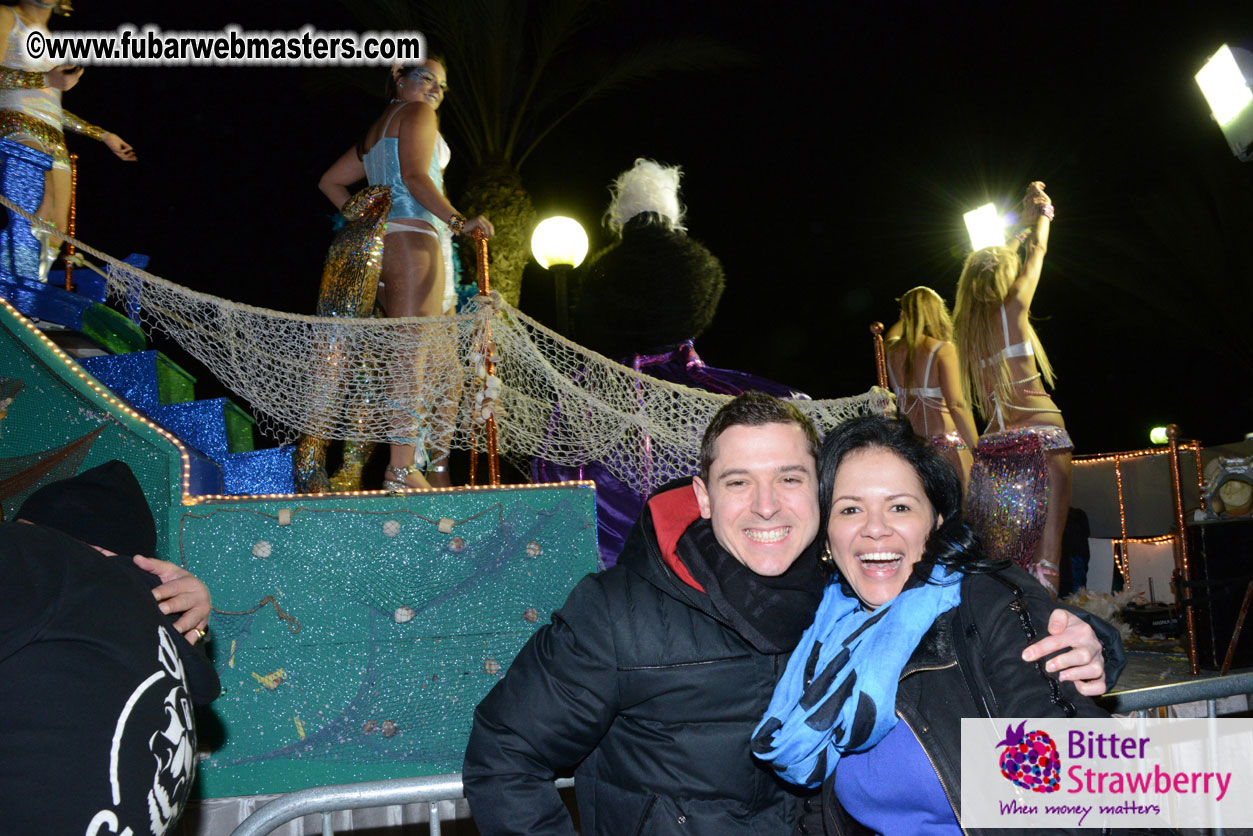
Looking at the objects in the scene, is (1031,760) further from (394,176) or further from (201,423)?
(394,176)

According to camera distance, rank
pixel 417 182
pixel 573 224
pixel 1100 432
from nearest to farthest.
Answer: pixel 417 182 → pixel 573 224 → pixel 1100 432

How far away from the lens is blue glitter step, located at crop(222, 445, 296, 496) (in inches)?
178

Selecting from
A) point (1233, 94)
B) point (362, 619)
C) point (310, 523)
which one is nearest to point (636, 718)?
point (362, 619)

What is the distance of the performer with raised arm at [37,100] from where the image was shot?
14.9 ft

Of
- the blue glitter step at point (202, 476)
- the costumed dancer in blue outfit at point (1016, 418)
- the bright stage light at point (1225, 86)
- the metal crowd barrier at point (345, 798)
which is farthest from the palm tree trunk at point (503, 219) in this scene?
the metal crowd barrier at point (345, 798)

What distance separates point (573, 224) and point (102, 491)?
292 inches

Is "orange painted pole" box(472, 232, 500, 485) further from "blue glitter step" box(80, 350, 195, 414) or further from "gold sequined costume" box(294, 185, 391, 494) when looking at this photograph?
"blue glitter step" box(80, 350, 195, 414)

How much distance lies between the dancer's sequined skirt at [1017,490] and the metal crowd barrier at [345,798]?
4129 mm

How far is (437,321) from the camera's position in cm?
420

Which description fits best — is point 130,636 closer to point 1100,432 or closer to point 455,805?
point 455,805

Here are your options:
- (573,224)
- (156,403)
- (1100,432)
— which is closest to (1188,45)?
(1100,432)

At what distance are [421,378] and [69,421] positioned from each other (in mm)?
1467

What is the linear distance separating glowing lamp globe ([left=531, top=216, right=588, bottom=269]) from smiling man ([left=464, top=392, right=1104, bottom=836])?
6.92 meters

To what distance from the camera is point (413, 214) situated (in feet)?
15.2
